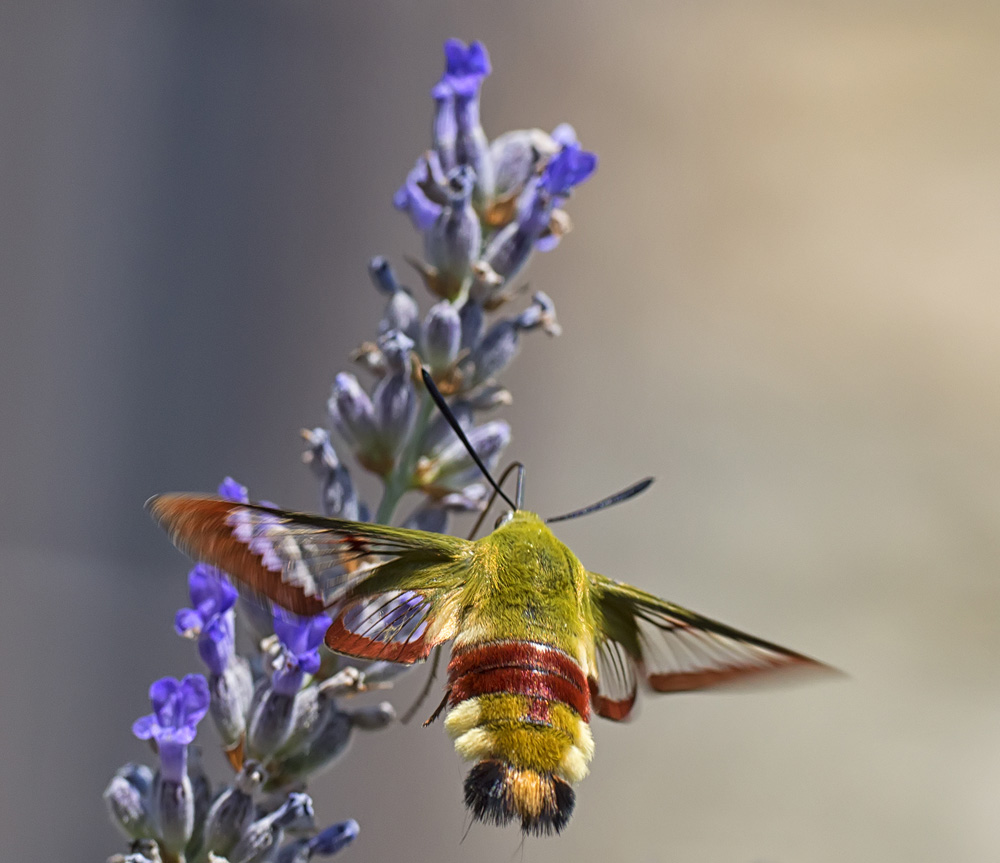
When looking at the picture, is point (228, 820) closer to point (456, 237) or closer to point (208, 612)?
point (208, 612)

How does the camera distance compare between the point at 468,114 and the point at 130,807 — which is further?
the point at 468,114

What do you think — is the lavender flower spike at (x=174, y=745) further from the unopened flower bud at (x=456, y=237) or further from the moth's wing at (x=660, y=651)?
the unopened flower bud at (x=456, y=237)

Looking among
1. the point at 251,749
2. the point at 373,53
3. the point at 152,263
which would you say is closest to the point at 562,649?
the point at 251,749

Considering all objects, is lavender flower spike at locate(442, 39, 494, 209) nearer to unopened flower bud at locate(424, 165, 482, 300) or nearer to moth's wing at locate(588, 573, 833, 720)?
unopened flower bud at locate(424, 165, 482, 300)

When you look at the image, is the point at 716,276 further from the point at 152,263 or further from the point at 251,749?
the point at 251,749

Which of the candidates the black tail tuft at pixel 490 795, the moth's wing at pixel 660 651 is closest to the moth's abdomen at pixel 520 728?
the black tail tuft at pixel 490 795

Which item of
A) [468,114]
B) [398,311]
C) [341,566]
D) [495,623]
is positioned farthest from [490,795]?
[468,114]

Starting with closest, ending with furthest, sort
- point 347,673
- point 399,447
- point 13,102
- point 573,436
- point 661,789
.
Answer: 1. point 347,673
2. point 399,447
3. point 13,102
4. point 661,789
5. point 573,436
